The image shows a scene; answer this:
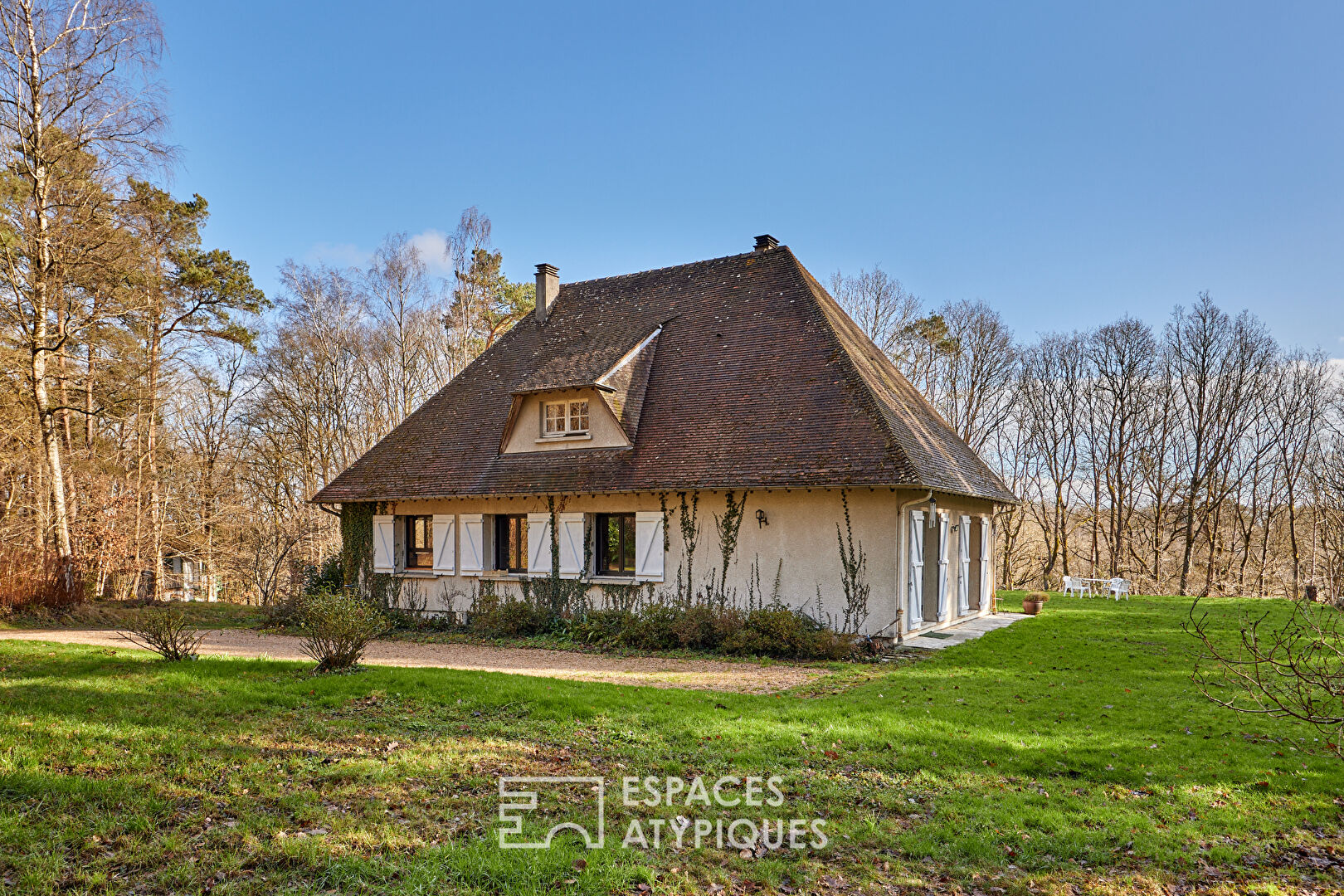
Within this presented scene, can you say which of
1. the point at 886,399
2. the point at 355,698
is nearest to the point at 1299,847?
the point at 355,698

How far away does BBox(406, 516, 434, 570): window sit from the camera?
1711 centimetres

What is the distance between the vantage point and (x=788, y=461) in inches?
505

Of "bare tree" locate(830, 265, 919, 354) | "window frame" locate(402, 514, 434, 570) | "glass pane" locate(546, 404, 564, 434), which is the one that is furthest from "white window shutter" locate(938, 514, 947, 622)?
"bare tree" locate(830, 265, 919, 354)

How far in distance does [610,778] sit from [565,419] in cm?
1085

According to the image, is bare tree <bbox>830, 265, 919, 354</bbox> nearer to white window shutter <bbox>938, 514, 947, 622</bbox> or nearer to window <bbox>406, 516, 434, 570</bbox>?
white window shutter <bbox>938, 514, 947, 622</bbox>

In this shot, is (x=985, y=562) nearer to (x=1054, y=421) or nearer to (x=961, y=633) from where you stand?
(x=961, y=633)

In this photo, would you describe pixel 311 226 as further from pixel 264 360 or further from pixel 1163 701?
pixel 1163 701

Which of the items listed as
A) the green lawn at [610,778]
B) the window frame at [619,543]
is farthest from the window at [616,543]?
the green lawn at [610,778]

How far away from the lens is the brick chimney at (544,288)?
19.7 meters

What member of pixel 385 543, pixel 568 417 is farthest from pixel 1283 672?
pixel 385 543

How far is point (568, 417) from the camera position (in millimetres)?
15766

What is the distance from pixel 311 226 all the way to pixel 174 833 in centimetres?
2231

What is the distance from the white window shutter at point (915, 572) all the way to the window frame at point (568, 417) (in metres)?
6.59

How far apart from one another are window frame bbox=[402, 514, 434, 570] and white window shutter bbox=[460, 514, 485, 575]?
131cm
